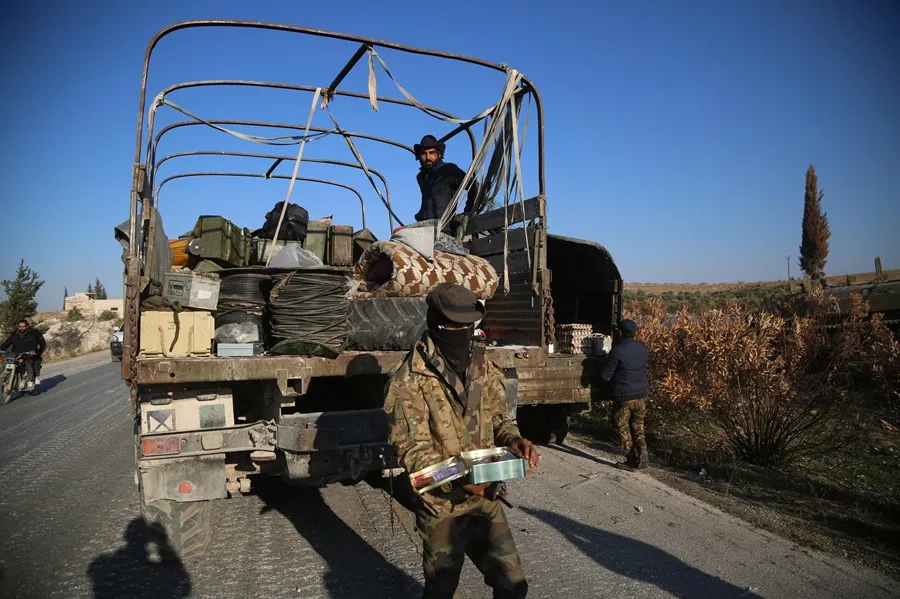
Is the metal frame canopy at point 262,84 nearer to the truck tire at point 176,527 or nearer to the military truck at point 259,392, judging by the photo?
the military truck at point 259,392

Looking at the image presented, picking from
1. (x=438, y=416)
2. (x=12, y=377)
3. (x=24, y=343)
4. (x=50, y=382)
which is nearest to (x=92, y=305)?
(x=50, y=382)

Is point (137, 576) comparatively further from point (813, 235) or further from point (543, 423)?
point (813, 235)

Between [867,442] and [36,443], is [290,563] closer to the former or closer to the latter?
[36,443]

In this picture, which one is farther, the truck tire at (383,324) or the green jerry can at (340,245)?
the green jerry can at (340,245)

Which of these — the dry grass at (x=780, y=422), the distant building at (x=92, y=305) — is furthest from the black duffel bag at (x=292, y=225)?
the distant building at (x=92, y=305)

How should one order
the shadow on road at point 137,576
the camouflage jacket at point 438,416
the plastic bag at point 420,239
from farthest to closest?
the plastic bag at point 420,239, the shadow on road at point 137,576, the camouflage jacket at point 438,416

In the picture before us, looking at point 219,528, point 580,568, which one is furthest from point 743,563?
point 219,528

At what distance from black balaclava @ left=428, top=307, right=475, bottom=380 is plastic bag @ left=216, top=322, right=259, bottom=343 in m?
1.89

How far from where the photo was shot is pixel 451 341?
241 cm

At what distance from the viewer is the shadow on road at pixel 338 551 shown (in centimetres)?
327

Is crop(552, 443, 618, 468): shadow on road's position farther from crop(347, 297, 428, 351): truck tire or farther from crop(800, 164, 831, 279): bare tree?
crop(800, 164, 831, 279): bare tree

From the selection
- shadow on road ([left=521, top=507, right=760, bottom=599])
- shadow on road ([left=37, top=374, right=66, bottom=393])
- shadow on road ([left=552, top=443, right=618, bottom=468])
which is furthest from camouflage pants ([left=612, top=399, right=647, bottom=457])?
shadow on road ([left=37, top=374, right=66, bottom=393])

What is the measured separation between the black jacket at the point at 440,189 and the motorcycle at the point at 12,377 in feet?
32.5

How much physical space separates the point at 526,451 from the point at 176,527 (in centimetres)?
250
